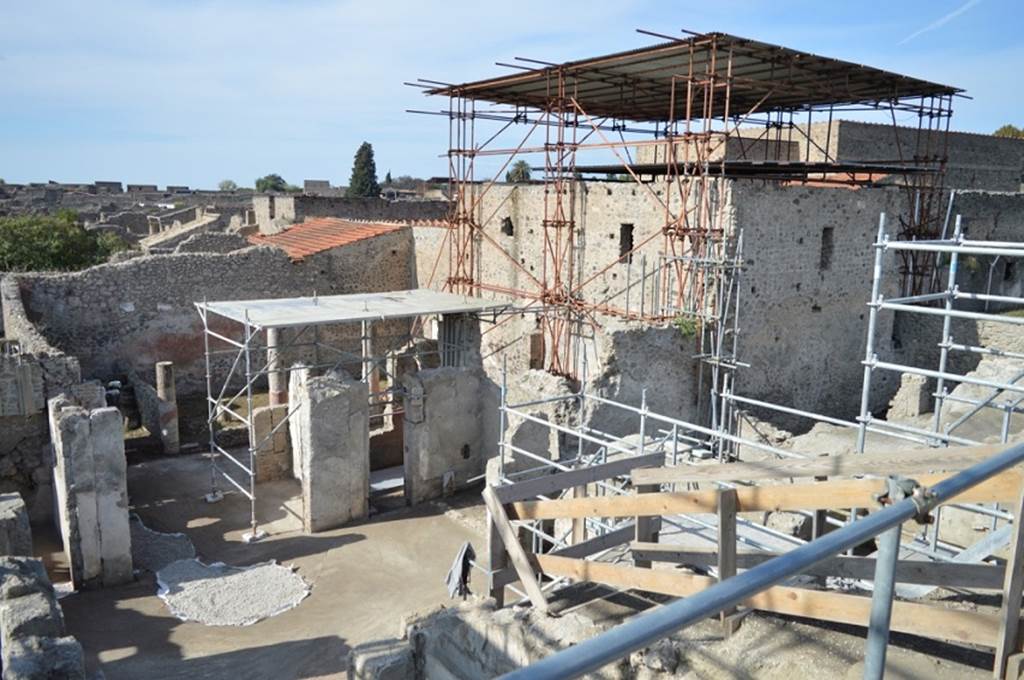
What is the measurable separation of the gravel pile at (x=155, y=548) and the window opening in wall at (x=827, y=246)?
11.4 m

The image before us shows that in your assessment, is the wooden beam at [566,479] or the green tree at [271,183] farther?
the green tree at [271,183]

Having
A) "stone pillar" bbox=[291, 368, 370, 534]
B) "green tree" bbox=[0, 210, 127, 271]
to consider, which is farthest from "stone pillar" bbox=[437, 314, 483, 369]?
"green tree" bbox=[0, 210, 127, 271]

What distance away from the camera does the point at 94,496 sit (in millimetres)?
9344

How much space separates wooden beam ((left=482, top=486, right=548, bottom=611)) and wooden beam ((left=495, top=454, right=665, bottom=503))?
0.07m

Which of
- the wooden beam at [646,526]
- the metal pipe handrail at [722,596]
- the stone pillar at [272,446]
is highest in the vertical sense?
the metal pipe handrail at [722,596]

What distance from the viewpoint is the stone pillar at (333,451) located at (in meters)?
11.1

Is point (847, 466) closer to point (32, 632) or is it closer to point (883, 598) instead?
point (883, 598)

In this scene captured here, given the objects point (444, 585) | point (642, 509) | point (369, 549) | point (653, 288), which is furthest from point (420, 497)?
point (642, 509)

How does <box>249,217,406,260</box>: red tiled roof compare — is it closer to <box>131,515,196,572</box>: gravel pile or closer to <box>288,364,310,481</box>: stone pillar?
<box>288,364,310,481</box>: stone pillar

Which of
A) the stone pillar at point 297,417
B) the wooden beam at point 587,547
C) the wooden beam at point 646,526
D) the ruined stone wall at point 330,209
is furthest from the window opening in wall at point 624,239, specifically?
the ruined stone wall at point 330,209

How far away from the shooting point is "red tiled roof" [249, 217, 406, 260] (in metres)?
18.8

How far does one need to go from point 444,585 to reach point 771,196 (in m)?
8.24

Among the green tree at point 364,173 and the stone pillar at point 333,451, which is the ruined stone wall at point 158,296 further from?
the green tree at point 364,173

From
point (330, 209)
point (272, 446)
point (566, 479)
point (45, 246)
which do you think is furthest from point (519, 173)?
point (566, 479)
